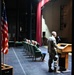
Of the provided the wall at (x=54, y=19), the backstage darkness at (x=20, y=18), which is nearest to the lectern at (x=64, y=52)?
the wall at (x=54, y=19)

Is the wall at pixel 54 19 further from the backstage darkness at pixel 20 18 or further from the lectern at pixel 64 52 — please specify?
the lectern at pixel 64 52

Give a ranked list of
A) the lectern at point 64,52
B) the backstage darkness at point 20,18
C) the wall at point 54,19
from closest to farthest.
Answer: the lectern at point 64,52, the wall at point 54,19, the backstage darkness at point 20,18

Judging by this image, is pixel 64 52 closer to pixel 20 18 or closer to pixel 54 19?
pixel 54 19

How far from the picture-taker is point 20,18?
23.7 metres

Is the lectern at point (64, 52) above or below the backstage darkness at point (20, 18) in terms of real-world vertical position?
below

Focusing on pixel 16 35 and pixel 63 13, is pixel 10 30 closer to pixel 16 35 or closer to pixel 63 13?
pixel 16 35

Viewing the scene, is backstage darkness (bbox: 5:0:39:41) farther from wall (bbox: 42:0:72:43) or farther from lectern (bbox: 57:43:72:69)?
lectern (bbox: 57:43:72:69)

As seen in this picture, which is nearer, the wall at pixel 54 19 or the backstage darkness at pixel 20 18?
the wall at pixel 54 19

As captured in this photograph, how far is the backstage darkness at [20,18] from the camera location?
23391mm

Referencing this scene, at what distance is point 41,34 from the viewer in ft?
71.7

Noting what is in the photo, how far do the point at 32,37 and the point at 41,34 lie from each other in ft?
6.57

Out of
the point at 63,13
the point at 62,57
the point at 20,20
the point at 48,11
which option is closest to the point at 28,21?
the point at 20,20

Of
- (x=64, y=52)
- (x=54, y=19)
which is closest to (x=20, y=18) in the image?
(x=54, y=19)

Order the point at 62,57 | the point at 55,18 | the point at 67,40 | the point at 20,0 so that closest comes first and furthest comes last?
the point at 62,57, the point at 67,40, the point at 55,18, the point at 20,0
